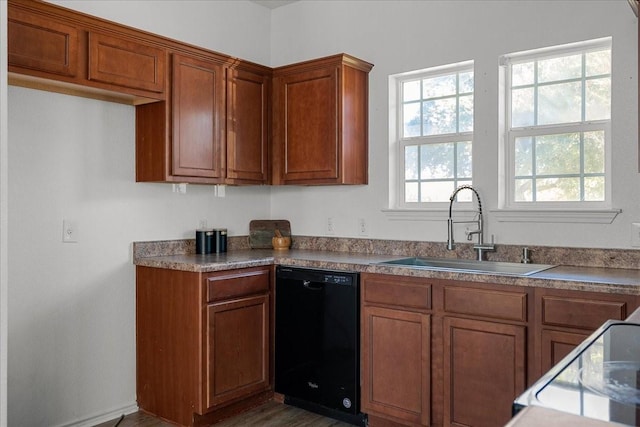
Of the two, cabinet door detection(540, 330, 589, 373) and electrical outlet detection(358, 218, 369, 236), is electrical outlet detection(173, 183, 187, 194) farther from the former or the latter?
cabinet door detection(540, 330, 589, 373)

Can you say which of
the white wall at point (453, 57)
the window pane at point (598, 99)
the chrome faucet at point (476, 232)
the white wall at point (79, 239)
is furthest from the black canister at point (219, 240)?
the window pane at point (598, 99)

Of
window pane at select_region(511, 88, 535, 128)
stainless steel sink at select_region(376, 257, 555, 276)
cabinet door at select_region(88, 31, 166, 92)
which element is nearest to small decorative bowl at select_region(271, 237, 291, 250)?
stainless steel sink at select_region(376, 257, 555, 276)

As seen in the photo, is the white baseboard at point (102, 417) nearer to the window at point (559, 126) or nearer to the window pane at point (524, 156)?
the window at point (559, 126)

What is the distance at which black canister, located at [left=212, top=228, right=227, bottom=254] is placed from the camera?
3.70 metres

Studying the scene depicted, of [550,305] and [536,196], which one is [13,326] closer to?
[550,305]

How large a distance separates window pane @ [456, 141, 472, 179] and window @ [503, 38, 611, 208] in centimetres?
25

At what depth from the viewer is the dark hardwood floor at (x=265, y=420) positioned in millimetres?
3129

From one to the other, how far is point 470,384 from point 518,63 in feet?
6.19

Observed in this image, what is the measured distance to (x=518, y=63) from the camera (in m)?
3.19

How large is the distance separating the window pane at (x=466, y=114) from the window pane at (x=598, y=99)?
68cm

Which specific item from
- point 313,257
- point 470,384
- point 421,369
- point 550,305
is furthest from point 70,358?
point 550,305

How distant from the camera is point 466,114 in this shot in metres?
3.42

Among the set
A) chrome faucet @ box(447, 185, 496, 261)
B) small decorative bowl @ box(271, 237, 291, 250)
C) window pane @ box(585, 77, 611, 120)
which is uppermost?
window pane @ box(585, 77, 611, 120)

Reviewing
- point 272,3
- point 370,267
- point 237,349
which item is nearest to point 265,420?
point 237,349
